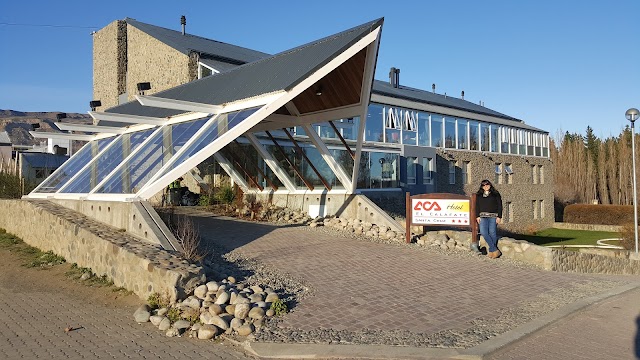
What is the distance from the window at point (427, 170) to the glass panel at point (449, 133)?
342 cm

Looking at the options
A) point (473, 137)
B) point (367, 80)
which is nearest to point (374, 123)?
point (473, 137)

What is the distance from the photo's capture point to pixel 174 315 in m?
7.29

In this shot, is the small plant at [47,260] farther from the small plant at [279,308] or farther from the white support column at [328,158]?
the white support column at [328,158]

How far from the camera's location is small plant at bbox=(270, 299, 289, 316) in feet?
24.5

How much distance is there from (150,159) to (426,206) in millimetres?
7222

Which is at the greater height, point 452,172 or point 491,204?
point 452,172

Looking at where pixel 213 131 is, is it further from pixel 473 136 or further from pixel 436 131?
pixel 473 136

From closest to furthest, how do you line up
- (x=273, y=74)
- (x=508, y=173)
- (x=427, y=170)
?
(x=273, y=74) → (x=427, y=170) → (x=508, y=173)

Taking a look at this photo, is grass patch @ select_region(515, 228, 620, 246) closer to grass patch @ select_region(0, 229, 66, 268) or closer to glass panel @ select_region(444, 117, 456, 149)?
glass panel @ select_region(444, 117, 456, 149)

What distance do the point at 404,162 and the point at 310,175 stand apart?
30.0 ft

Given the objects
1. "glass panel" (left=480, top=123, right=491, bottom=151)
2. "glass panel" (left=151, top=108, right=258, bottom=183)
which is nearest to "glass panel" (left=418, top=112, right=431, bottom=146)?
"glass panel" (left=480, top=123, right=491, bottom=151)

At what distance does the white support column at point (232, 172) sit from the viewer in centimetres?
2094

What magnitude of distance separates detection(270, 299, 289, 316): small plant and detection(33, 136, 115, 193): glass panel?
1081 centimetres

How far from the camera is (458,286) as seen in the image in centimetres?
964
